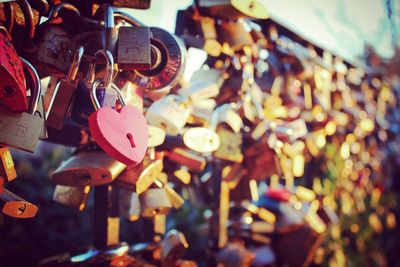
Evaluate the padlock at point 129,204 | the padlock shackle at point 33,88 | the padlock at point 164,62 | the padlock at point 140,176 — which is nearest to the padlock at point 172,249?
the padlock at point 129,204

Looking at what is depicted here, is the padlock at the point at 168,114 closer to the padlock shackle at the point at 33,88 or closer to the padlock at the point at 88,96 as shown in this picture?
the padlock at the point at 88,96

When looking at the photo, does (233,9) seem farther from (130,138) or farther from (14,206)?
(14,206)

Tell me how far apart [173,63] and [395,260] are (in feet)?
10.9

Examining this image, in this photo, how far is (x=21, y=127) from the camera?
0.58m

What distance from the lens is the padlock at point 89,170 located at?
78cm

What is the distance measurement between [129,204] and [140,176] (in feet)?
0.71

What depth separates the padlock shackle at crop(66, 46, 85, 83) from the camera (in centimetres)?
67

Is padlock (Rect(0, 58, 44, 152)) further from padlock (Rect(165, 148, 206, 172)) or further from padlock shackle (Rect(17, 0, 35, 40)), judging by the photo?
padlock (Rect(165, 148, 206, 172))

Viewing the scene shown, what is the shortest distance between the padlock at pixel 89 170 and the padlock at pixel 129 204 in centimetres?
17

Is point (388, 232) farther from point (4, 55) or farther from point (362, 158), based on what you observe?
point (4, 55)

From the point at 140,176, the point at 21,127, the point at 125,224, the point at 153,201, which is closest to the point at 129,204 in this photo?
the point at 153,201

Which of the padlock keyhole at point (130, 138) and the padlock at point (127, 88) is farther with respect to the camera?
the padlock at point (127, 88)

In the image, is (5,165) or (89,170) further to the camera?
(89,170)

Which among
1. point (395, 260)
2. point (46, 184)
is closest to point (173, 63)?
point (46, 184)
